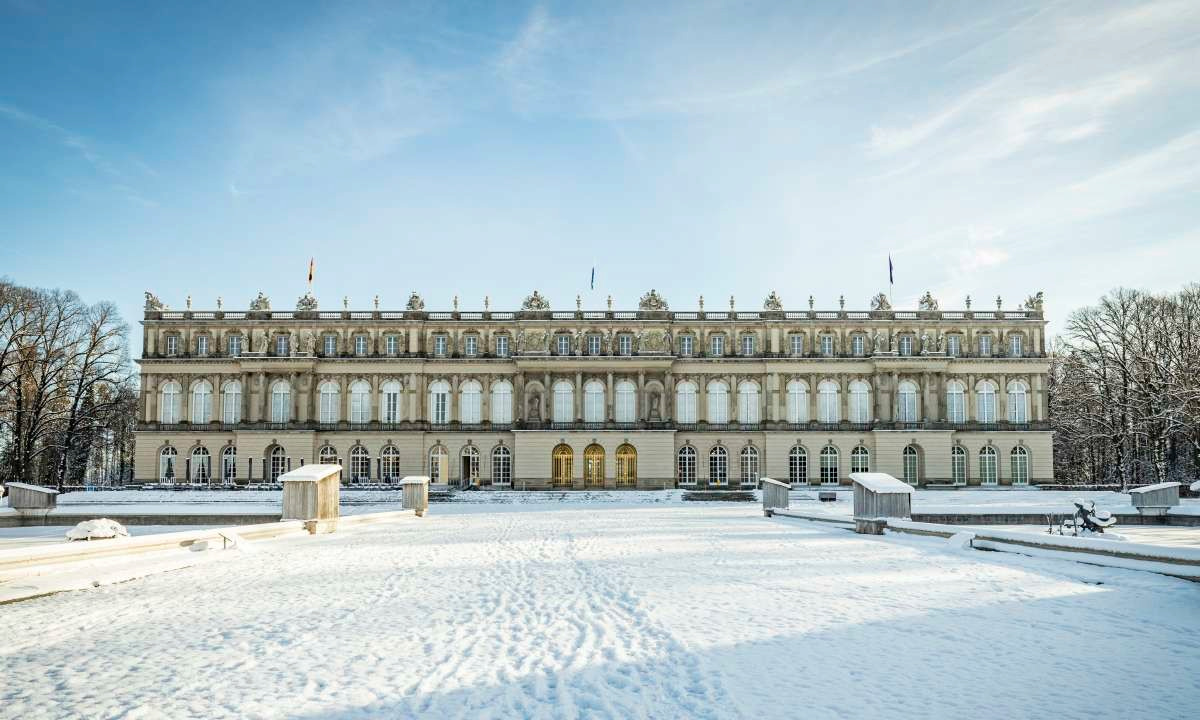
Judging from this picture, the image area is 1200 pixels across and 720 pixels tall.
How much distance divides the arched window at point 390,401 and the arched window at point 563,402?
1078 cm

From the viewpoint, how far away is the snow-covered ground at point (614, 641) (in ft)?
23.3

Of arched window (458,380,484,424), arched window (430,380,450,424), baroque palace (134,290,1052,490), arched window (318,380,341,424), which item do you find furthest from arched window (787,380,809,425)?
arched window (318,380,341,424)

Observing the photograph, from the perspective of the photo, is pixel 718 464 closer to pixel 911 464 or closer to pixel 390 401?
pixel 911 464

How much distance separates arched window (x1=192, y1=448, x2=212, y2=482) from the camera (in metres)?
58.3

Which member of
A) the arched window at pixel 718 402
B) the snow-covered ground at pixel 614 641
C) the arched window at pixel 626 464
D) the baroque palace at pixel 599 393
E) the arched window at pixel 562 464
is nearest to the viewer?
the snow-covered ground at pixel 614 641

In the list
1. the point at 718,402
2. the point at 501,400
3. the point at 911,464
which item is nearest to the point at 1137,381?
the point at 911,464

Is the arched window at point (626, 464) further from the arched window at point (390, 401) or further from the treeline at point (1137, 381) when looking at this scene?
the treeline at point (1137, 381)

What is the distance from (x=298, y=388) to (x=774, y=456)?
3238 cm

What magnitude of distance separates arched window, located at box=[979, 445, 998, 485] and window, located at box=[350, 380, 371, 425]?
4154 cm

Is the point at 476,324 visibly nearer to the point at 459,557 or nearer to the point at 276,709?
the point at 459,557

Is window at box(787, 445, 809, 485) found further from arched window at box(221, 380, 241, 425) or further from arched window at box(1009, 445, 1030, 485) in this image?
arched window at box(221, 380, 241, 425)

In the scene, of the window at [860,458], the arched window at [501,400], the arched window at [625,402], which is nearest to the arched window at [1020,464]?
the window at [860,458]

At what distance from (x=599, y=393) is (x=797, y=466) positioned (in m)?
14.2

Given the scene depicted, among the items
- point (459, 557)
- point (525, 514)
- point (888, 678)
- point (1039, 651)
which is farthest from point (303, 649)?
point (525, 514)
